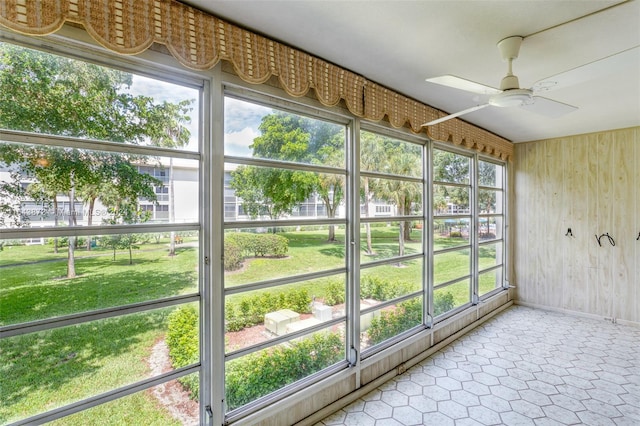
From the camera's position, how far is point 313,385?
7.50 feet

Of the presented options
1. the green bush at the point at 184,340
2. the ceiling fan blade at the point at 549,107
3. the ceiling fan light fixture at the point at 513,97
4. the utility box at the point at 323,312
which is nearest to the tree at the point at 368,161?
the utility box at the point at 323,312

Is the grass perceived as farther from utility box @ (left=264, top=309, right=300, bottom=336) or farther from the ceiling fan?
the ceiling fan

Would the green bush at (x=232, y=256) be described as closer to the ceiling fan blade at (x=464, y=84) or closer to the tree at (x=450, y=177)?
the ceiling fan blade at (x=464, y=84)

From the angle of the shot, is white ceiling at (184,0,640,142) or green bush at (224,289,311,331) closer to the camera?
white ceiling at (184,0,640,142)

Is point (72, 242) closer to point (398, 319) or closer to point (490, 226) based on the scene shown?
point (398, 319)

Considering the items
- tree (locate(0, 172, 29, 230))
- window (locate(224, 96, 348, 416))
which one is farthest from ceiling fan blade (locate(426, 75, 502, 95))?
tree (locate(0, 172, 29, 230))

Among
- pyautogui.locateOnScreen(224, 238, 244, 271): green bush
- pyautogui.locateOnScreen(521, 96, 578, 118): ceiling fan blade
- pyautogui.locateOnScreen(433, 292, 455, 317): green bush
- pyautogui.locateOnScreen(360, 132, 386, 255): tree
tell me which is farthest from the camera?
pyautogui.locateOnScreen(433, 292, 455, 317): green bush

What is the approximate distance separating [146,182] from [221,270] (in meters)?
0.66

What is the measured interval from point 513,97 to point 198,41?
6.15ft

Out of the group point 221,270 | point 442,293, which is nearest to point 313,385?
point 221,270

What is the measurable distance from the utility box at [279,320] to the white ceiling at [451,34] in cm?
189

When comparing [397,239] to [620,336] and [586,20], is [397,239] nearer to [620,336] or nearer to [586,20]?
[586,20]

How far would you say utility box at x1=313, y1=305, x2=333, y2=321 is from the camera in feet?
8.09

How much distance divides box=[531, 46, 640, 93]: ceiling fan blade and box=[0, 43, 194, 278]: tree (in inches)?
89.2
